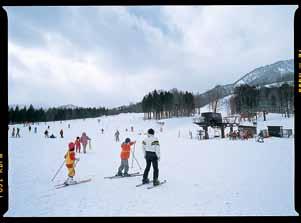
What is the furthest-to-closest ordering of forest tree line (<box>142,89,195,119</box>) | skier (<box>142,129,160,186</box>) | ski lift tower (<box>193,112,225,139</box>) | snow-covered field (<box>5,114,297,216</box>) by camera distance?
forest tree line (<box>142,89,195,119</box>)
ski lift tower (<box>193,112,225,139</box>)
skier (<box>142,129,160,186</box>)
snow-covered field (<box>5,114,297,216</box>)

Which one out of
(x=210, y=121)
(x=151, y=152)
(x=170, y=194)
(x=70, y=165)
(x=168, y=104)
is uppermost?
(x=168, y=104)

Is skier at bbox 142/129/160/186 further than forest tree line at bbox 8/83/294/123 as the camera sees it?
No

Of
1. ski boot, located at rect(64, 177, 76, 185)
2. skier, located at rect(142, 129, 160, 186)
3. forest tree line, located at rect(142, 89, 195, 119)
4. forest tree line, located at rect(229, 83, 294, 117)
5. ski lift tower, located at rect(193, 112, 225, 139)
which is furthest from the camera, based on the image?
forest tree line, located at rect(142, 89, 195, 119)

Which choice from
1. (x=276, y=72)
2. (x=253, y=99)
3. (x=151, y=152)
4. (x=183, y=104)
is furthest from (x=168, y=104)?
(x=151, y=152)

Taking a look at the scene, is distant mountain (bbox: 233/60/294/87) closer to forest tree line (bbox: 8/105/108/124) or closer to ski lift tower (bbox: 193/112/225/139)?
ski lift tower (bbox: 193/112/225/139)

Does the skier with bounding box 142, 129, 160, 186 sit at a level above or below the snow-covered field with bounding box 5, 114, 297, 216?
above

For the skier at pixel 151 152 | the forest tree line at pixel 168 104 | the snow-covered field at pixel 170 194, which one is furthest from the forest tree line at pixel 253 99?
the skier at pixel 151 152

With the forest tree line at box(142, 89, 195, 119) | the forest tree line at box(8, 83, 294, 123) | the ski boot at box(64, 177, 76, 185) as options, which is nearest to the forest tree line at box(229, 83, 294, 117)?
the forest tree line at box(8, 83, 294, 123)

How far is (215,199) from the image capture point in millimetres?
4910

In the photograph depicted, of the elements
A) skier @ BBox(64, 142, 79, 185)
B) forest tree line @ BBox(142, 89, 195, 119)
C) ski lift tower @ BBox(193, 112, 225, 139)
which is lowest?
skier @ BBox(64, 142, 79, 185)

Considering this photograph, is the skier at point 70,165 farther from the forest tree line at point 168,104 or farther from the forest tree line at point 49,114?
the forest tree line at point 168,104

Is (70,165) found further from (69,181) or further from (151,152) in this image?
(151,152)
